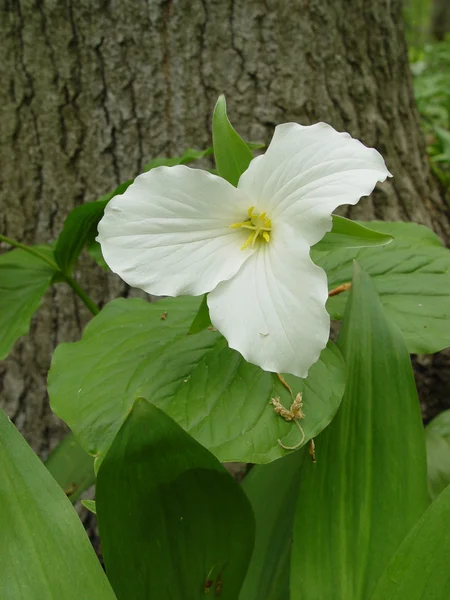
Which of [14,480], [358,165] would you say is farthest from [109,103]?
[14,480]

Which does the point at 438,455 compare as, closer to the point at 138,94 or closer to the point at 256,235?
the point at 256,235

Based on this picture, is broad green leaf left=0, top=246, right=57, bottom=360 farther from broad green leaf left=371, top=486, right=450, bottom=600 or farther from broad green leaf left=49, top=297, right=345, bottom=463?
broad green leaf left=371, top=486, right=450, bottom=600

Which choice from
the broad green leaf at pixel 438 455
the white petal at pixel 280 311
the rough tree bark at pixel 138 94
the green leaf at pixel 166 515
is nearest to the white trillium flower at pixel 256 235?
the white petal at pixel 280 311

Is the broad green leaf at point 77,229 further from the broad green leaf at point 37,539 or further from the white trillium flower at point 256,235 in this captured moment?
the broad green leaf at point 37,539

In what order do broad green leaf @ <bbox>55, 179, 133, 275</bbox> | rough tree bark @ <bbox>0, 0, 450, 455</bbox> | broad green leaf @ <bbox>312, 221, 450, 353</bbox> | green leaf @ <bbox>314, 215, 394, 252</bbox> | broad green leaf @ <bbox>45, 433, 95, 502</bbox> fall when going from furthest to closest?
rough tree bark @ <bbox>0, 0, 450, 455</bbox> → broad green leaf @ <bbox>45, 433, 95, 502</bbox> → broad green leaf @ <bbox>55, 179, 133, 275</bbox> → broad green leaf @ <bbox>312, 221, 450, 353</bbox> → green leaf @ <bbox>314, 215, 394, 252</bbox>

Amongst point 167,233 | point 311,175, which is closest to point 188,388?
point 167,233

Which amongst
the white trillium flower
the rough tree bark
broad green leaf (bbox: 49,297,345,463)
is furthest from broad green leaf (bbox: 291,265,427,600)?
the rough tree bark
